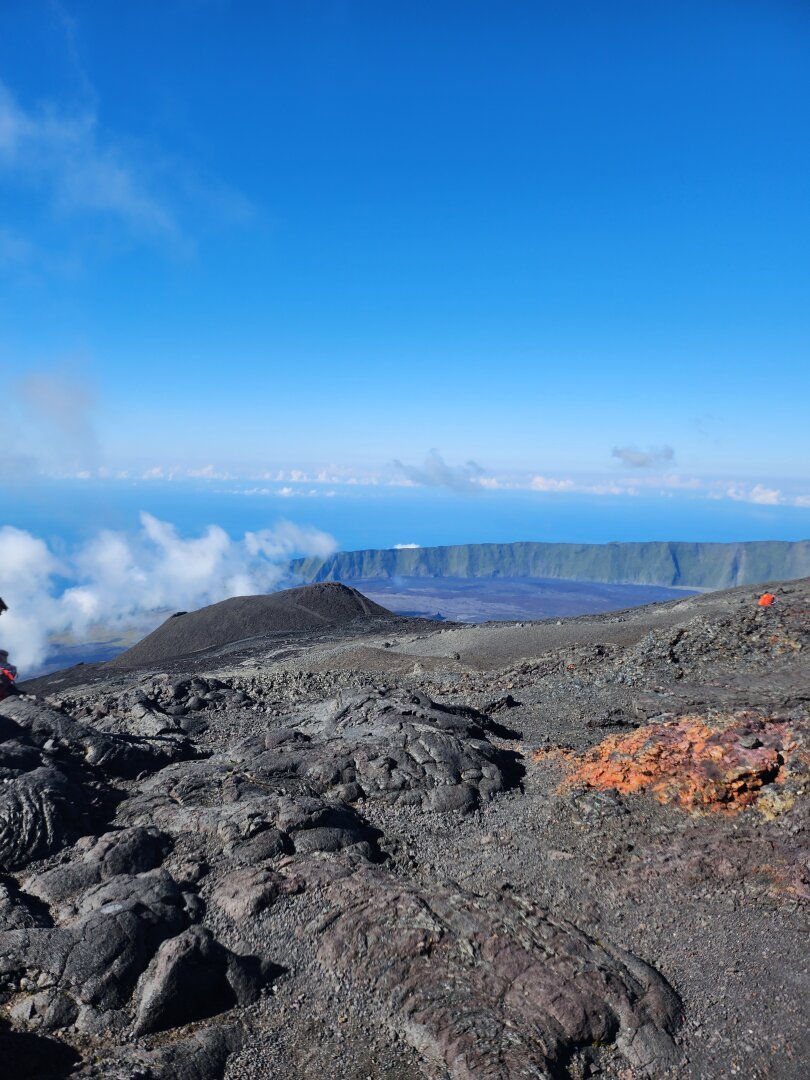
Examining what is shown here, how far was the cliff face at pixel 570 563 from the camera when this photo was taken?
15825 cm

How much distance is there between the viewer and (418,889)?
851cm

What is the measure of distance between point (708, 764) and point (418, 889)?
542 centimetres

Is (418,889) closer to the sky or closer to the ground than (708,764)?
closer to the ground

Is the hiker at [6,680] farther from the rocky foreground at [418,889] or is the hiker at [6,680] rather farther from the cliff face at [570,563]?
the cliff face at [570,563]

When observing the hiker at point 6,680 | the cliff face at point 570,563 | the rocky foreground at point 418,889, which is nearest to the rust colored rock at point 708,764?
the rocky foreground at point 418,889

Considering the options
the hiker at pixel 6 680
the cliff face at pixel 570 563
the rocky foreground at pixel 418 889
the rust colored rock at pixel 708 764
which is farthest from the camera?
the cliff face at pixel 570 563

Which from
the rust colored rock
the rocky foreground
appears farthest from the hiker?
the rust colored rock

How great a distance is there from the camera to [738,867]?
914 centimetres

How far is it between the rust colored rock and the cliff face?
501 feet

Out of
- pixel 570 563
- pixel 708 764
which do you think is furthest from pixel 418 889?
pixel 570 563

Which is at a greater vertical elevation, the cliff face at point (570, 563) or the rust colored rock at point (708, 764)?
the rust colored rock at point (708, 764)

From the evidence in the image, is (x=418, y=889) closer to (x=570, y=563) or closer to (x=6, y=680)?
(x=6, y=680)

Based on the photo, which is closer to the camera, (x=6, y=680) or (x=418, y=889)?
(x=418, y=889)

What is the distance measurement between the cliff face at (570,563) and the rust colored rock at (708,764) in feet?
501
